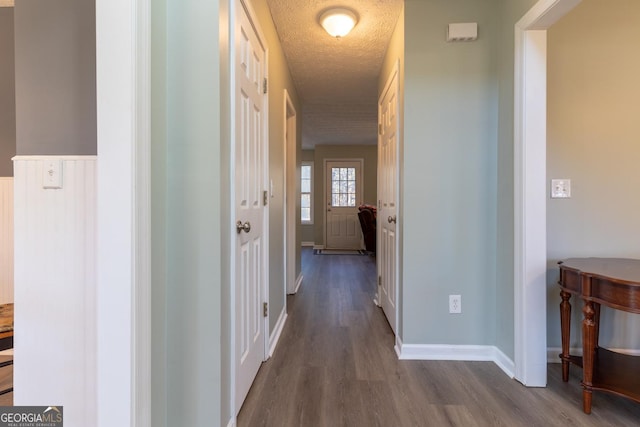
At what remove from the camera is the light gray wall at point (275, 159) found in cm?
216

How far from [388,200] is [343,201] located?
14.9 ft

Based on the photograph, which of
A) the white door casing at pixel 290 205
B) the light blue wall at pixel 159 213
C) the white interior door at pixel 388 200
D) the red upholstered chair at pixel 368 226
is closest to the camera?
the light blue wall at pixel 159 213

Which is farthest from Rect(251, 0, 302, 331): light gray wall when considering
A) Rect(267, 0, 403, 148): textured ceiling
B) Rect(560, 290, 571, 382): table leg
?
Rect(560, 290, 571, 382): table leg

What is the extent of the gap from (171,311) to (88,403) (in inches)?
18.9

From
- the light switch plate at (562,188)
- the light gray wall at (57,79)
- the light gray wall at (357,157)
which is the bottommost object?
the light switch plate at (562,188)

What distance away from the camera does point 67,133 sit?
3.85 ft

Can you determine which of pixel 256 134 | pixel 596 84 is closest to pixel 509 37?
pixel 596 84

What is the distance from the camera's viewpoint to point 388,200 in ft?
8.60

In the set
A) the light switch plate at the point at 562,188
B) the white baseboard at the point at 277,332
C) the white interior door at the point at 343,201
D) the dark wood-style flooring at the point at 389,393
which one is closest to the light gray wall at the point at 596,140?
the light switch plate at the point at 562,188

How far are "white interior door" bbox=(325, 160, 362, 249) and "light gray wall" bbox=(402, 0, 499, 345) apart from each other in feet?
16.6

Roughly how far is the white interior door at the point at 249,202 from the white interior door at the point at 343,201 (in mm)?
5145

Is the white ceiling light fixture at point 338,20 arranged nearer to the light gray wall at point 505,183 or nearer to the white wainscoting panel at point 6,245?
the light gray wall at point 505,183

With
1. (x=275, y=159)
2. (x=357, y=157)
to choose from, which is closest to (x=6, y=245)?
(x=275, y=159)

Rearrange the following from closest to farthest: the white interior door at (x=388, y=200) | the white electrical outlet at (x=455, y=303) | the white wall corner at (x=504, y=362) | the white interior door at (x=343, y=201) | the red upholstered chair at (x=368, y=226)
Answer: the white wall corner at (x=504, y=362) → the white electrical outlet at (x=455, y=303) → the white interior door at (x=388, y=200) → the red upholstered chair at (x=368, y=226) → the white interior door at (x=343, y=201)
